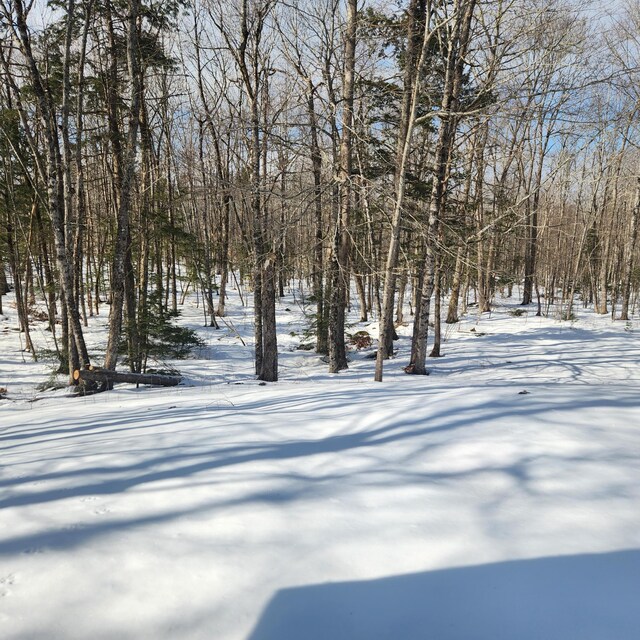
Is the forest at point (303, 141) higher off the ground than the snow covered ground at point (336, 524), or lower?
higher

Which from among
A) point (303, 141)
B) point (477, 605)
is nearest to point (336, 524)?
point (477, 605)

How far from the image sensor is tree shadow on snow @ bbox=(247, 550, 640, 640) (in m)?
1.47

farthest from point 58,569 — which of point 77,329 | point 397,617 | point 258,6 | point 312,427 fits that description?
point 258,6

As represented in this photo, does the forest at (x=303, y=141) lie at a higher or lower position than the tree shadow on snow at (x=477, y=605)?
higher

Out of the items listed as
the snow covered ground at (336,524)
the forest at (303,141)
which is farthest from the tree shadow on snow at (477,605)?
the forest at (303,141)

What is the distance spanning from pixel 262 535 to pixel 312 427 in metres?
1.55

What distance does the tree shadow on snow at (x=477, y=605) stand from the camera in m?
1.47

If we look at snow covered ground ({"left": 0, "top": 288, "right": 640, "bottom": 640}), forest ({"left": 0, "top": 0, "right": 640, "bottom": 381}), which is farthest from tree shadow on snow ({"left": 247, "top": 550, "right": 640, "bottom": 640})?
forest ({"left": 0, "top": 0, "right": 640, "bottom": 381})

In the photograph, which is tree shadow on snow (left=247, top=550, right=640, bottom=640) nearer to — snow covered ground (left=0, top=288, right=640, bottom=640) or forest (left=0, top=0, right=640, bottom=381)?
snow covered ground (left=0, top=288, right=640, bottom=640)

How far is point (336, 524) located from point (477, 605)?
2.36ft

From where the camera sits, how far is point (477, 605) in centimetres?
157

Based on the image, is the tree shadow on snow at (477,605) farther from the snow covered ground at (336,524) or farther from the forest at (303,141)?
the forest at (303,141)

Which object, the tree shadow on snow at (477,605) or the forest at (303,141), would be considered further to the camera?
the forest at (303,141)

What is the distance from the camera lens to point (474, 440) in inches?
117
